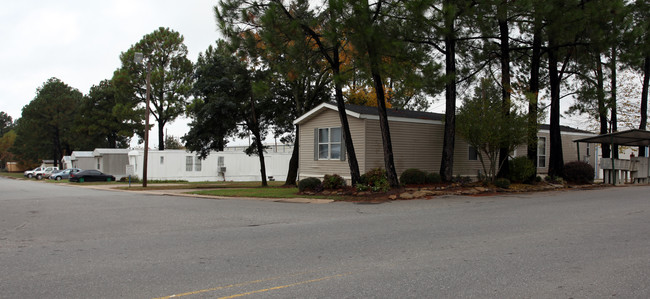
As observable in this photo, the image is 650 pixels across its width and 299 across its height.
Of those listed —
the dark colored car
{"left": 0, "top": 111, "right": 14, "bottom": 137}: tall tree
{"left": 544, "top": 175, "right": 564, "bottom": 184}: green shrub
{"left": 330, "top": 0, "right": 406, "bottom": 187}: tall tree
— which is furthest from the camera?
{"left": 0, "top": 111, "right": 14, "bottom": 137}: tall tree

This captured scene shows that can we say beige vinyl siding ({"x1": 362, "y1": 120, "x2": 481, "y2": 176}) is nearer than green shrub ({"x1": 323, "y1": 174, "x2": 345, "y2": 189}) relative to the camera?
No

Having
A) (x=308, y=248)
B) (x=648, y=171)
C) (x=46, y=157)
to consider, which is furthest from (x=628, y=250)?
(x=46, y=157)

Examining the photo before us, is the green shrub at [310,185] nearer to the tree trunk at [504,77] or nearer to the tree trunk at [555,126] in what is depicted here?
the tree trunk at [504,77]

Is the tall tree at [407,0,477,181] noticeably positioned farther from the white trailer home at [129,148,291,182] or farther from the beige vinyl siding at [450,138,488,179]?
the white trailer home at [129,148,291,182]

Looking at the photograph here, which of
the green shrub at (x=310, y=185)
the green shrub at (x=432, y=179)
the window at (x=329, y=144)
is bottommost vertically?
the green shrub at (x=310, y=185)

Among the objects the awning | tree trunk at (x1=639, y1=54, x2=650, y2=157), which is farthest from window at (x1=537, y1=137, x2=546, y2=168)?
tree trunk at (x1=639, y1=54, x2=650, y2=157)

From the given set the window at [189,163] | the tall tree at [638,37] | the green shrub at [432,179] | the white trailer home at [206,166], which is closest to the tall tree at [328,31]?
the green shrub at [432,179]

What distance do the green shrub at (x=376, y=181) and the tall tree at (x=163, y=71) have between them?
1393 inches

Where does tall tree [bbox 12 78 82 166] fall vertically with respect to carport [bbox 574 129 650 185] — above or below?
above

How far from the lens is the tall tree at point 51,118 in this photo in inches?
2442

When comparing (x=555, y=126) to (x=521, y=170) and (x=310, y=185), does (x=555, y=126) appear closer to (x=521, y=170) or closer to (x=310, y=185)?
(x=521, y=170)

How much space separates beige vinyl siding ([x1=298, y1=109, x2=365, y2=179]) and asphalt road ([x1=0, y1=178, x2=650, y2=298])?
26.8 ft

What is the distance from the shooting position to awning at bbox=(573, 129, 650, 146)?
2312cm

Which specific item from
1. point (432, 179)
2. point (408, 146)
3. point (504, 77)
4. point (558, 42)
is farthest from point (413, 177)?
point (558, 42)
